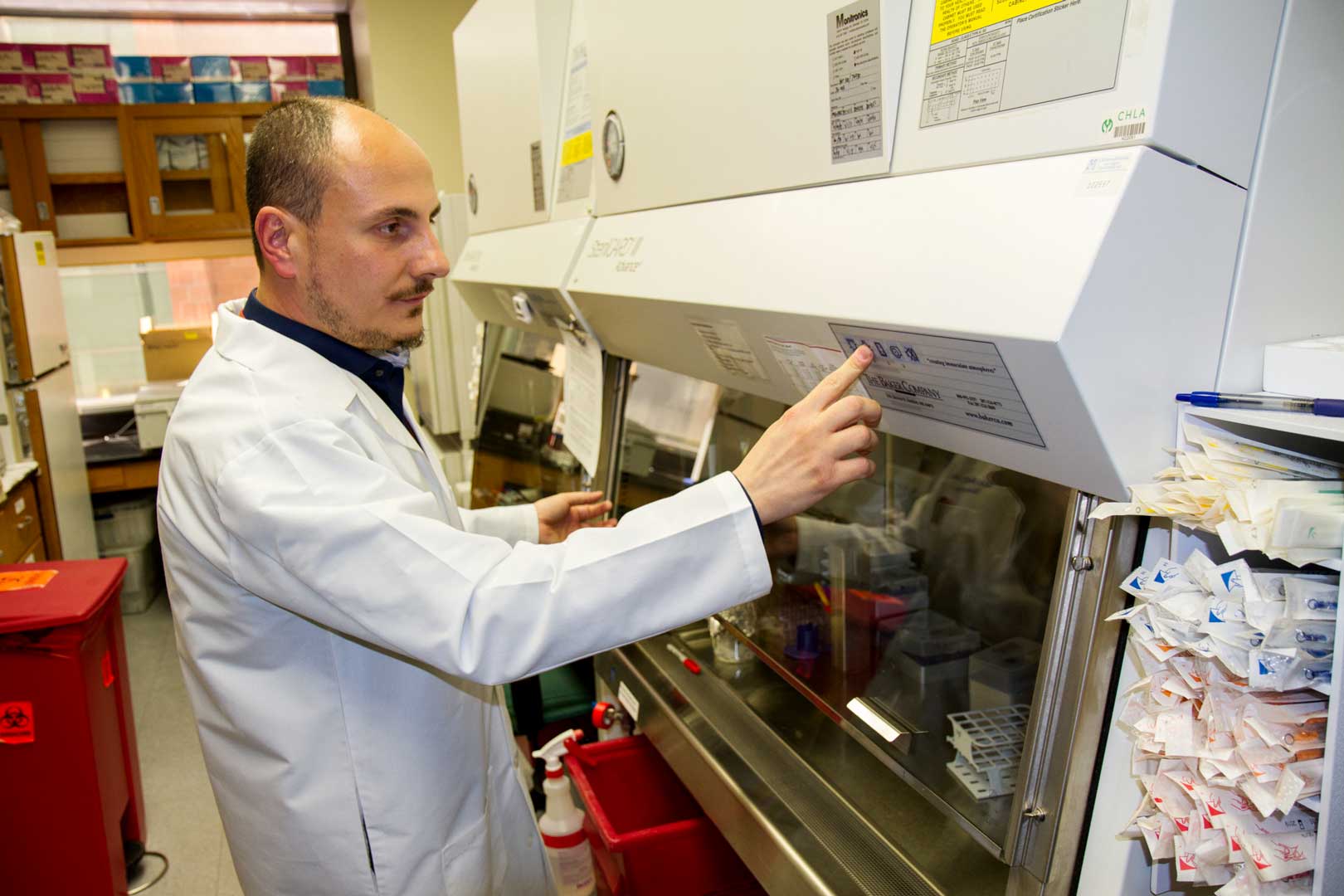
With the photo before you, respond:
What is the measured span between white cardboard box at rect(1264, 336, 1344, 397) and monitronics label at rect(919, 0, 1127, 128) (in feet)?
0.90

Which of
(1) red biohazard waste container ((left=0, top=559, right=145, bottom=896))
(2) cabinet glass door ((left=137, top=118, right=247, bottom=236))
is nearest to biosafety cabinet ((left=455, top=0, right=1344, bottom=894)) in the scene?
(1) red biohazard waste container ((left=0, top=559, right=145, bottom=896))

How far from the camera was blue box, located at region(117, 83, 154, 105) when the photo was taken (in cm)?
443

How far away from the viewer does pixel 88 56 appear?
4.38 meters

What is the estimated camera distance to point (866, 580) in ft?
4.61

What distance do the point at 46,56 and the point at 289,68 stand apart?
3.74ft

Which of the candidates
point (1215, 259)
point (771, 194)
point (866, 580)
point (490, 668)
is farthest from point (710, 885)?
point (1215, 259)

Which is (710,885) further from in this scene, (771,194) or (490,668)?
(771,194)

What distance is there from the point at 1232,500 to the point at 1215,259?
0.21 metres

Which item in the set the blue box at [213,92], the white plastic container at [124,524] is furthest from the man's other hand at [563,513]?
the blue box at [213,92]

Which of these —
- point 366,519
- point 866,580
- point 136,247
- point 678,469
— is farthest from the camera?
point 136,247

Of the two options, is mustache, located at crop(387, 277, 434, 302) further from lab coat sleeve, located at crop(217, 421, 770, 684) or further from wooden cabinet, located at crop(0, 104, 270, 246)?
wooden cabinet, located at crop(0, 104, 270, 246)

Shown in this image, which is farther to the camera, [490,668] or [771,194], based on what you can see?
[771,194]

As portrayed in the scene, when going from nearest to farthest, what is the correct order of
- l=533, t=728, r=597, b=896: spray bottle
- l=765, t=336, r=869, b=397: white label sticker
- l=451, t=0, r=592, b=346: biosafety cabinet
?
1. l=765, t=336, r=869, b=397: white label sticker
2. l=451, t=0, r=592, b=346: biosafety cabinet
3. l=533, t=728, r=597, b=896: spray bottle

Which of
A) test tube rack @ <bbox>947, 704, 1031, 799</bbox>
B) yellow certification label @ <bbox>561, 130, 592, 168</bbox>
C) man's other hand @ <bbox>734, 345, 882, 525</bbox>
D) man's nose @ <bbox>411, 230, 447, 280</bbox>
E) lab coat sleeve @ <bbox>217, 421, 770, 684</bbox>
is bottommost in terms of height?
test tube rack @ <bbox>947, 704, 1031, 799</bbox>
